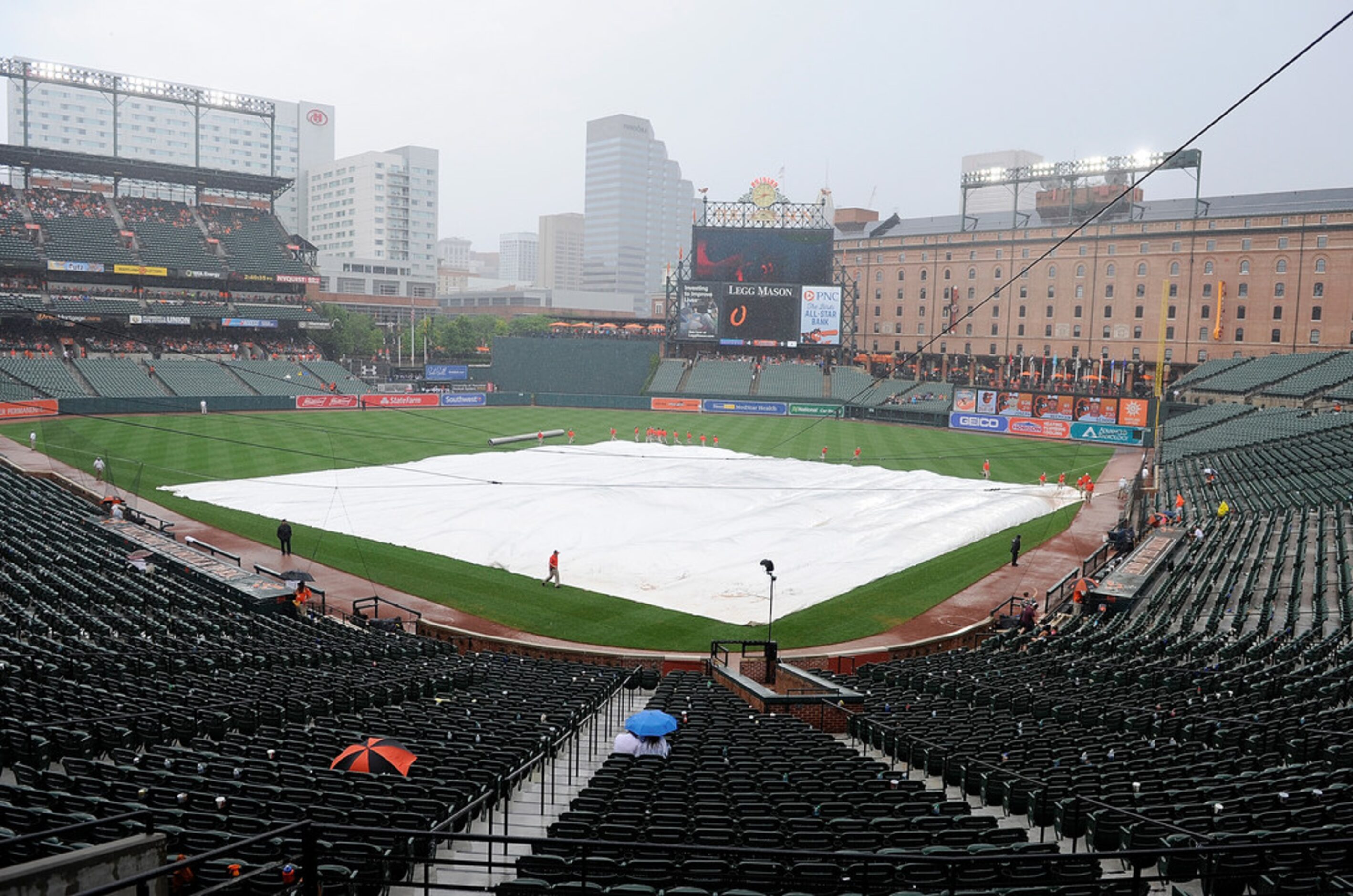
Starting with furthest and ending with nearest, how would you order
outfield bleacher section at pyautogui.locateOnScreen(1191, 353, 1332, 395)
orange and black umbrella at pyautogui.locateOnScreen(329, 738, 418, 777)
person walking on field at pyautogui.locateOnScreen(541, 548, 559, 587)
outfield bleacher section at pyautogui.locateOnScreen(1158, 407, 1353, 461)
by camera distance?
outfield bleacher section at pyautogui.locateOnScreen(1191, 353, 1332, 395), outfield bleacher section at pyautogui.locateOnScreen(1158, 407, 1353, 461), person walking on field at pyautogui.locateOnScreen(541, 548, 559, 587), orange and black umbrella at pyautogui.locateOnScreen(329, 738, 418, 777)

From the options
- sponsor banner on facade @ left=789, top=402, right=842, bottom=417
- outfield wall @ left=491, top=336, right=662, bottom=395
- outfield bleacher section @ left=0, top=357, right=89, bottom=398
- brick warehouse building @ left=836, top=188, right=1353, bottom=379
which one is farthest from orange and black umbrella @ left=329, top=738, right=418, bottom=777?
outfield wall @ left=491, top=336, right=662, bottom=395

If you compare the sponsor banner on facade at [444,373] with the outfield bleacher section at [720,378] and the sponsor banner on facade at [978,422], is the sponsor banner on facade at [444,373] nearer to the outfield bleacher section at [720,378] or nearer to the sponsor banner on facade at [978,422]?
the outfield bleacher section at [720,378]

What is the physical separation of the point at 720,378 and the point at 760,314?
870 cm

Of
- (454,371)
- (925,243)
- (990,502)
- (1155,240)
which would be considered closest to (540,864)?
(990,502)

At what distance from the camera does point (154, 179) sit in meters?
89.8

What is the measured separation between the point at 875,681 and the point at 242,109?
9526cm

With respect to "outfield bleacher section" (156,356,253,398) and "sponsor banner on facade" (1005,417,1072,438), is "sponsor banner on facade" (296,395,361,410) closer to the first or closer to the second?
"outfield bleacher section" (156,356,253,398)

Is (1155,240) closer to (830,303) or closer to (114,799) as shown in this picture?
(830,303)

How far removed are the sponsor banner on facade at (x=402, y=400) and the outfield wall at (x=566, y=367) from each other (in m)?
11.2

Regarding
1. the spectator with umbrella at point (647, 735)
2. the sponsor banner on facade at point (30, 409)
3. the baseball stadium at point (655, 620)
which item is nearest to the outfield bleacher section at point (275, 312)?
the baseball stadium at point (655, 620)

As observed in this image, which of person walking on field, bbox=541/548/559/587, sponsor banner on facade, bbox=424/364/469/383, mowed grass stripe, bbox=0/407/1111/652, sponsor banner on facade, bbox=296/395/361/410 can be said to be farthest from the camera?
sponsor banner on facade, bbox=424/364/469/383

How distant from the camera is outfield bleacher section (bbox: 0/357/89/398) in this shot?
6775 cm

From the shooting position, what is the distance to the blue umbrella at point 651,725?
12711 millimetres

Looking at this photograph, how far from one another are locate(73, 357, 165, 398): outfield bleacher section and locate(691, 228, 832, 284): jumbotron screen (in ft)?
158
